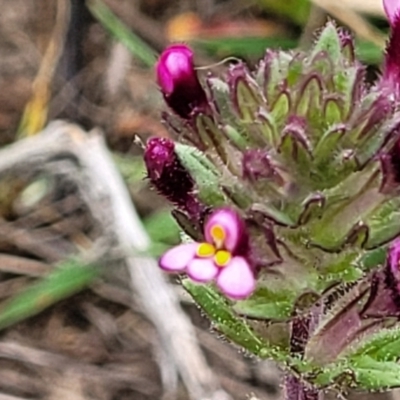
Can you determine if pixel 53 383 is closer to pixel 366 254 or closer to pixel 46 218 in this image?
pixel 46 218

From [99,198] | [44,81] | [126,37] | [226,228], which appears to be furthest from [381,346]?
[44,81]

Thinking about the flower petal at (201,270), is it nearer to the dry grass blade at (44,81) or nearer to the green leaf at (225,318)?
the green leaf at (225,318)

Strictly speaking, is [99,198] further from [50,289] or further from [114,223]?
[50,289]

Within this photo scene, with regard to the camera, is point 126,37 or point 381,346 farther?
point 126,37

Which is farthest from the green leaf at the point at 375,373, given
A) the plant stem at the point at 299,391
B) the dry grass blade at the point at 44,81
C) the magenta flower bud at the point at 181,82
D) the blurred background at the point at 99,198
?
the dry grass blade at the point at 44,81

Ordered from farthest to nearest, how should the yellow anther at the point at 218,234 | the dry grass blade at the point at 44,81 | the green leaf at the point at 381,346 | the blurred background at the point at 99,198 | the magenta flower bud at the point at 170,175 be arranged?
1. the dry grass blade at the point at 44,81
2. the blurred background at the point at 99,198
3. the green leaf at the point at 381,346
4. the magenta flower bud at the point at 170,175
5. the yellow anther at the point at 218,234

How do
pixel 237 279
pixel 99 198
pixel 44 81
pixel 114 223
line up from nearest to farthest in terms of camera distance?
1. pixel 237 279
2. pixel 114 223
3. pixel 99 198
4. pixel 44 81

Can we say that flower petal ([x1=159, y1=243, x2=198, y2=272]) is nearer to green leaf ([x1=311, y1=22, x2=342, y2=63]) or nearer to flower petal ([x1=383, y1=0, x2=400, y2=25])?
green leaf ([x1=311, y1=22, x2=342, y2=63])
